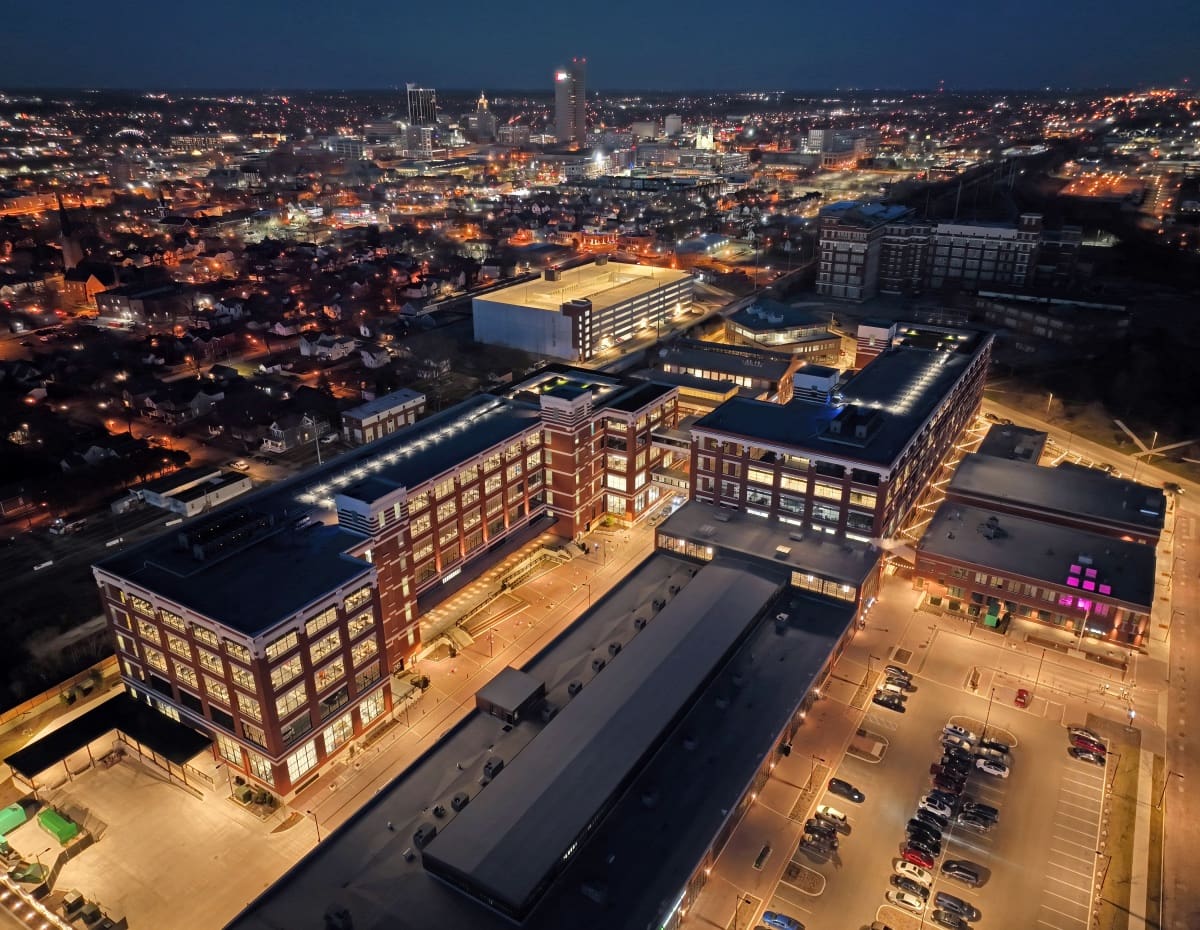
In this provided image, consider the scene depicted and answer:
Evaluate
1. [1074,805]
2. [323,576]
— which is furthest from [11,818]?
[1074,805]

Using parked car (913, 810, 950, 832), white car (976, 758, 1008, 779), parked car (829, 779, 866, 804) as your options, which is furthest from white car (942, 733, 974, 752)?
parked car (829, 779, 866, 804)

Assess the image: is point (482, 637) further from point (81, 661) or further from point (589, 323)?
point (589, 323)

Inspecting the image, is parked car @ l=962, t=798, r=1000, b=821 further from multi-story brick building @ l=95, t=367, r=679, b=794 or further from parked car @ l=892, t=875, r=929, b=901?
multi-story brick building @ l=95, t=367, r=679, b=794

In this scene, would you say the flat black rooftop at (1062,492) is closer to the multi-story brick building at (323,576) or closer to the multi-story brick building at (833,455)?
the multi-story brick building at (833,455)

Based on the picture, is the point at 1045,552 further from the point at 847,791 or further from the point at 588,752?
the point at 588,752

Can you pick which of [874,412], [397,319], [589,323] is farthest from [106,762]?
[397,319]
